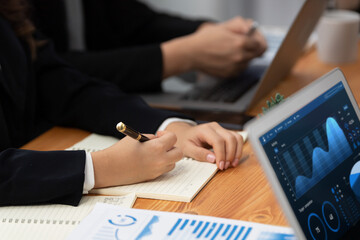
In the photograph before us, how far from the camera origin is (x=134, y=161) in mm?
877

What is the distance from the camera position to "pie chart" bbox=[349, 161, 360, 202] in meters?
0.75

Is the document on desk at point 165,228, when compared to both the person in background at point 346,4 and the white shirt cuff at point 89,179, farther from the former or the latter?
the person in background at point 346,4

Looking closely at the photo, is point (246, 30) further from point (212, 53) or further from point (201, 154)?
point (201, 154)

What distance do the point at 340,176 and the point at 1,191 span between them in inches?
20.3

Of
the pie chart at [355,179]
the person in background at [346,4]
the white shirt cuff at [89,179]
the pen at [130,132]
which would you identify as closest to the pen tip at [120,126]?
the pen at [130,132]

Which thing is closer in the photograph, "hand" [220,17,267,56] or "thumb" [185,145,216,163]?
"thumb" [185,145,216,163]

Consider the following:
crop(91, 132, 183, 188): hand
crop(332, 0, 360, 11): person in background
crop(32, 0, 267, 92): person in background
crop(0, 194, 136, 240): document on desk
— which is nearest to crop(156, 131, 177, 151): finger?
crop(91, 132, 183, 188): hand

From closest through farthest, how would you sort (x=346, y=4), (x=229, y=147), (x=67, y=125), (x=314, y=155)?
(x=314, y=155)
(x=229, y=147)
(x=67, y=125)
(x=346, y=4)

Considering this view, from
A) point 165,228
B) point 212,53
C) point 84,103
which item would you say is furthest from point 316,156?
point 212,53

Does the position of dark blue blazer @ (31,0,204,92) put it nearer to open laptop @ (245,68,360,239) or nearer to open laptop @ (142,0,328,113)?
open laptop @ (142,0,328,113)

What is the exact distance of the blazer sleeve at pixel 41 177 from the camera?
841mm

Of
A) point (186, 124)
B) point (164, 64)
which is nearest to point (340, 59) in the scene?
point (164, 64)

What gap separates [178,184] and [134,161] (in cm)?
8

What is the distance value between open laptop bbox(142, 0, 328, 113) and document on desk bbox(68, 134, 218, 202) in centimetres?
32
